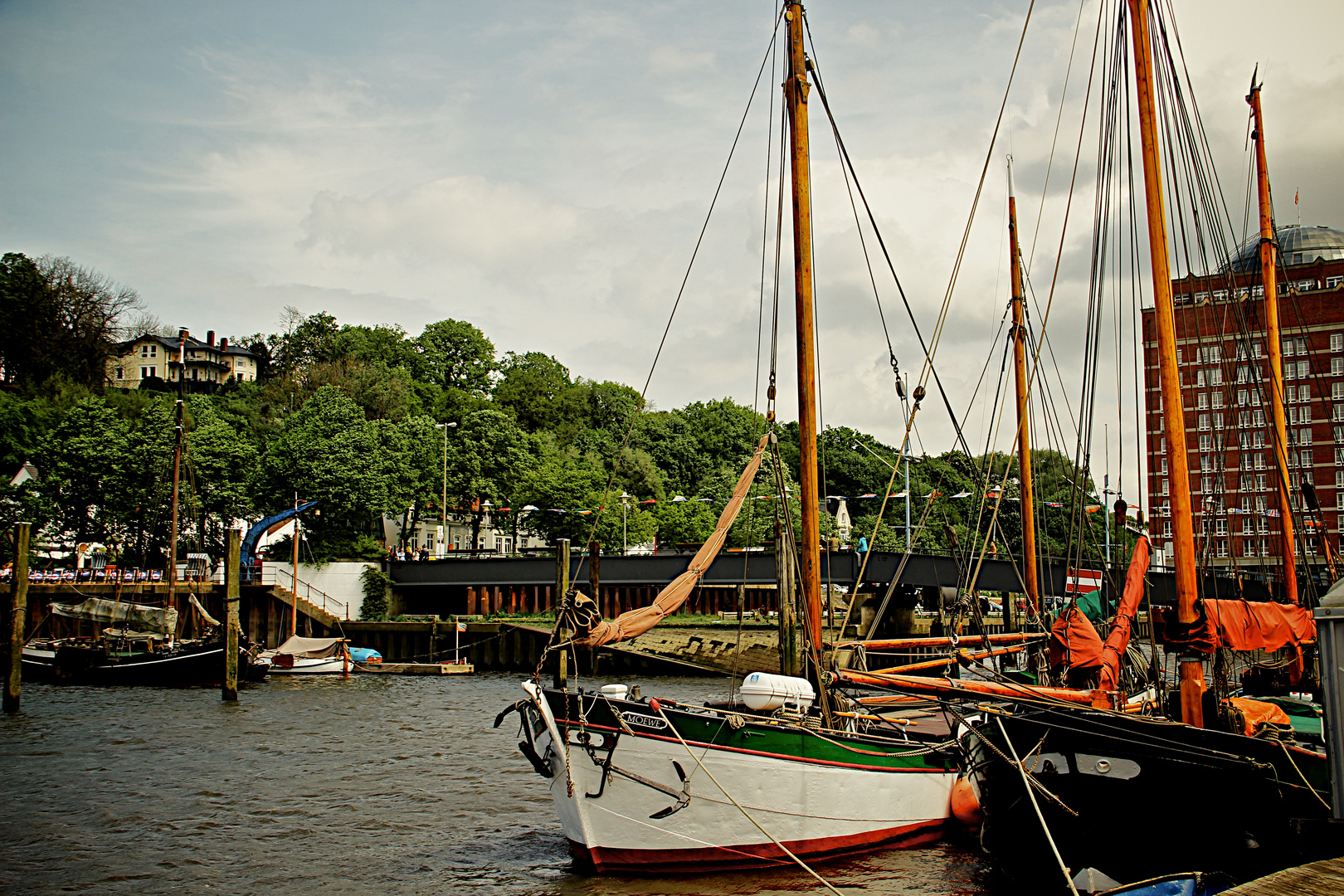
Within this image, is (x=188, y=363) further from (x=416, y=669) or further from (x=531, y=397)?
(x=416, y=669)

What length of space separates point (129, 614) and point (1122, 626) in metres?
39.4

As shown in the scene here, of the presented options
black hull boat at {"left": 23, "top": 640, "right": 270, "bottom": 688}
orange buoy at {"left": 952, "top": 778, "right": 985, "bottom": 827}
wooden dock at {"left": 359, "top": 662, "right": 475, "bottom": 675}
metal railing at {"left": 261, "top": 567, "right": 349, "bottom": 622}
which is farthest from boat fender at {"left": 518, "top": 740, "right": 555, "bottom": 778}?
metal railing at {"left": 261, "top": 567, "right": 349, "bottom": 622}

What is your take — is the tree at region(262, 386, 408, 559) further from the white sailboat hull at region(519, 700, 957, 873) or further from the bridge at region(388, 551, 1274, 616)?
the white sailboat hull at region(519, 700, 957, 873)

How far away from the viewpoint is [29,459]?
65062 millimetres

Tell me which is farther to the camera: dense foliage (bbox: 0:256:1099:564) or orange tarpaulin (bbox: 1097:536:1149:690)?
dense foliage (bbox: 0:256:1099:564)

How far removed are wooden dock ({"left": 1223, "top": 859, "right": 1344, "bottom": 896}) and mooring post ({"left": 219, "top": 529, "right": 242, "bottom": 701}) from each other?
110 ft

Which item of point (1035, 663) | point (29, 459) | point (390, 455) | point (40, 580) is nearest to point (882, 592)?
point (1035, 663)

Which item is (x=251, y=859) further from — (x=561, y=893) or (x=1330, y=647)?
(x=1330, y=647)

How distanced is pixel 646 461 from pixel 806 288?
69.6 meters

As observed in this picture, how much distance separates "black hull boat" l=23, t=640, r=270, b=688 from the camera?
130 ft

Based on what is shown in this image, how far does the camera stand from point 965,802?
1716 cm

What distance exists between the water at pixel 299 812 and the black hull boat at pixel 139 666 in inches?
226

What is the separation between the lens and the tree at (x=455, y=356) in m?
97.9

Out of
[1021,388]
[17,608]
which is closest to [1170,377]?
[1021,388]
